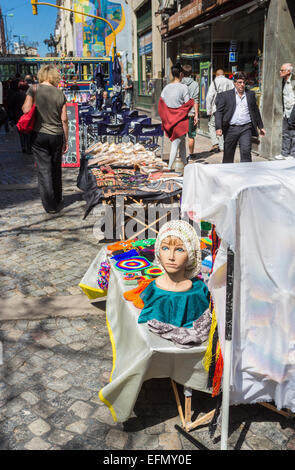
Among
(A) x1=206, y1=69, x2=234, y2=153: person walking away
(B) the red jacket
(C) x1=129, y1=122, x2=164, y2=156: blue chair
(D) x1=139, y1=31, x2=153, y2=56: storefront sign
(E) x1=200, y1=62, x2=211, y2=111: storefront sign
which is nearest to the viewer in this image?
(B) the red jacket

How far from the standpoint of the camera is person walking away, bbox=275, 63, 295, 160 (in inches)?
361

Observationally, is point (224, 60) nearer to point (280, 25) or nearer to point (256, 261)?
point (280, 25)

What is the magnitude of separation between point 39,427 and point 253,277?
1.61 metres

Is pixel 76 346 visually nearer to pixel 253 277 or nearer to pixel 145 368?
pixel 145 368

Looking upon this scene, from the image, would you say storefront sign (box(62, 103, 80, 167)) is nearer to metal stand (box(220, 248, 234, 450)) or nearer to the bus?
metal stand (box(220, 248, 234, 450))

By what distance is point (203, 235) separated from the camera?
4.35m

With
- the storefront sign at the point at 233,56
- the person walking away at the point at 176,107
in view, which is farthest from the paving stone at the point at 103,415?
the storefront sign at the point at 233,56

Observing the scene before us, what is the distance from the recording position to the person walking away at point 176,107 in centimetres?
887

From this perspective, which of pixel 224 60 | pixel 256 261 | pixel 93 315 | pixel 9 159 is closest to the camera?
pixel 256 261

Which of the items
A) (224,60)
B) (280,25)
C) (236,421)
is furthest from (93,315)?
(224,60)

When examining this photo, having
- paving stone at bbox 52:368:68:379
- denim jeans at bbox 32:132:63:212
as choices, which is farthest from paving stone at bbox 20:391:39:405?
denim jeans at bbox 32:132:63:212

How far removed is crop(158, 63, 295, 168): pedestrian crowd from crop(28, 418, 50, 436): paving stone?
18.9ft

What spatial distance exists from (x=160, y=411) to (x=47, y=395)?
782 millimetres

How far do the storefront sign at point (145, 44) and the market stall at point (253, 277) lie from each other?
24.5m
